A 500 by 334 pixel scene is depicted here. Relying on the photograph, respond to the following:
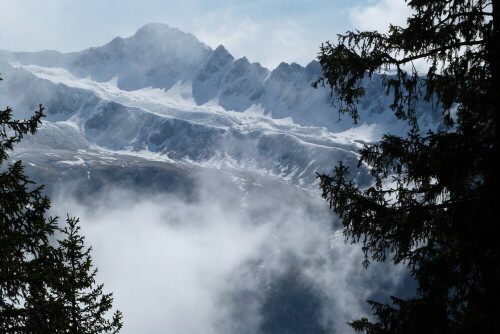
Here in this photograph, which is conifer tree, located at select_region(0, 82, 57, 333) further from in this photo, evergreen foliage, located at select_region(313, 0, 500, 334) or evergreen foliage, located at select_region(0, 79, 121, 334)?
evergreen foliage, located at select_region(313, 0, 500, 334)

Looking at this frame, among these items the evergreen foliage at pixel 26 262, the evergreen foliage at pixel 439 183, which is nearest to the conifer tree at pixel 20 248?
the evergreen foliage at pixel 26 262

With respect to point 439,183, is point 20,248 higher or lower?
lower

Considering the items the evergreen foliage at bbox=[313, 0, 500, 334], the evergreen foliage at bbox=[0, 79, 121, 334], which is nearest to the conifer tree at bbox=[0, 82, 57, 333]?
the evergreen foliage at bbox=[0, 79, 121, 334]

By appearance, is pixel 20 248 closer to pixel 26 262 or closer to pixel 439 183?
pixel 26 262

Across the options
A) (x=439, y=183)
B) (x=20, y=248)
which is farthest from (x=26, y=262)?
(x=439, y=183)

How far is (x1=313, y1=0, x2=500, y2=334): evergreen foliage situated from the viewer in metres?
7.33

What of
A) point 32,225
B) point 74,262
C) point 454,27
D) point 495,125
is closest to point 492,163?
point 495,125

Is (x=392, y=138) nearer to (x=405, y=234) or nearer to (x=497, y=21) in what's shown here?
(x=405, y=234)

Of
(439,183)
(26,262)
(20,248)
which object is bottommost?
(26,262)

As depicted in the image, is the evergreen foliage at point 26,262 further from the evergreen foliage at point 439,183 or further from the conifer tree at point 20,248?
the evergreen foliage at point 439,183

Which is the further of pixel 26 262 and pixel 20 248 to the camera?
pixel 20 248

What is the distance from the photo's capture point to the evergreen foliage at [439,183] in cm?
733

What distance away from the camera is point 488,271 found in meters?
7.32

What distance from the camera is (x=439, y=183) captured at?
826cm
